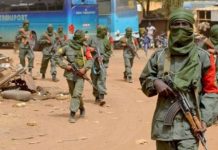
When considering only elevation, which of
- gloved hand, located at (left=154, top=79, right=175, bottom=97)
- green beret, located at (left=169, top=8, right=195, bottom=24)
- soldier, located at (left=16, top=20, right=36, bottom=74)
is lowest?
soldier, located at (left=16, top=20, right=36, bottom=74)

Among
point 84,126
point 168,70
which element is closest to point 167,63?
point 168,70

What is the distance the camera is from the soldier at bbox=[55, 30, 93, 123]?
31.6 feet

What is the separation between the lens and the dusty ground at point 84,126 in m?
8.05

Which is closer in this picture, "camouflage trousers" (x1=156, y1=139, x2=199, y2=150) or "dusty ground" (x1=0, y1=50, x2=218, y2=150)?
"camouflage trousers" (x1=156, y1=139, x2=199, y2=150)

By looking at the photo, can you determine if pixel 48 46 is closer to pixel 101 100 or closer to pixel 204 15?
pixel 101 100

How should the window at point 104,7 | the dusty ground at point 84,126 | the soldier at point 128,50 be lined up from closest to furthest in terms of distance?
the dusty ground at point 84,126
the soldier at point 128,50
the window at point 104,7

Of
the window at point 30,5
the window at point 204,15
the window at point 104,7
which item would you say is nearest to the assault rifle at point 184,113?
the window at point 30,5

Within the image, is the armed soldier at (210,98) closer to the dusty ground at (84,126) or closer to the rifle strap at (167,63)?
the rifle strap at (167,63)

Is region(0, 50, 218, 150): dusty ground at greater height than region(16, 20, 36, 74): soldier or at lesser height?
lesser

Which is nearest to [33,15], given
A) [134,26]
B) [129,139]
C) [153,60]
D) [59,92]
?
[134,26]

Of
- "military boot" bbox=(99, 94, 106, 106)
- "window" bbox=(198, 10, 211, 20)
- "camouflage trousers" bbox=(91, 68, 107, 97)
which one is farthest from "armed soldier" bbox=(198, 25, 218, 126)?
"window" bbox=(198, 10, 211, 20)

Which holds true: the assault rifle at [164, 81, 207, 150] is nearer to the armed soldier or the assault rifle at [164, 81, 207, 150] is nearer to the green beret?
the armed soldier

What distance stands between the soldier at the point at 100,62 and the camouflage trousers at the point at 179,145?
7488mm

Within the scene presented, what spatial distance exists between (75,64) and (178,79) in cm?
571
